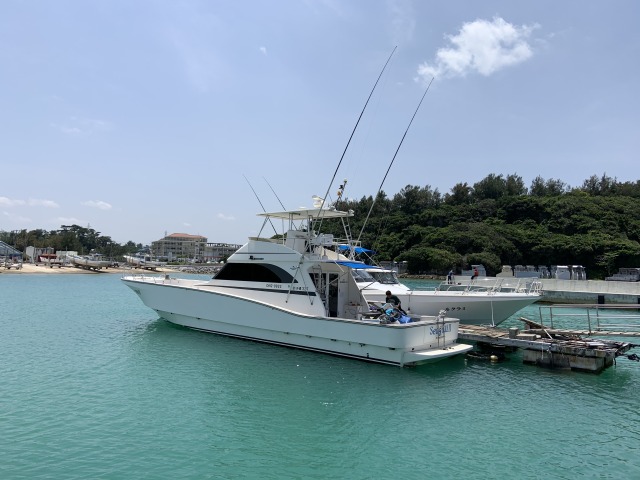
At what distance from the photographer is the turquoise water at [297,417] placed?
7.28 meters

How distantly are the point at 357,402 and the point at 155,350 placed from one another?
803 cm

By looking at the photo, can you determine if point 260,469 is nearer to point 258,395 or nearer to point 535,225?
point 258,395

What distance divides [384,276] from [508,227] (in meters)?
62.8

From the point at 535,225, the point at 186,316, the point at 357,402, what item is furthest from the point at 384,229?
the point at 357,402

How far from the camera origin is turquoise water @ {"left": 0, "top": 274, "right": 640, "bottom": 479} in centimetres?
728

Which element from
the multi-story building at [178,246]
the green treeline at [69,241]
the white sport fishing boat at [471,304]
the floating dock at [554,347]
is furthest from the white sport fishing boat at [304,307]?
the multi-story building at [178,246]

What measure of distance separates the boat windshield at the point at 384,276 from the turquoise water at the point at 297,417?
22.3ft

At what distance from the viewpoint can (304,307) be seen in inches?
589

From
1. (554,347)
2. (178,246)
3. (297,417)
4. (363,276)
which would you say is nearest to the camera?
(297,417)

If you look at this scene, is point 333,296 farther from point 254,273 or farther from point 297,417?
point 297,417

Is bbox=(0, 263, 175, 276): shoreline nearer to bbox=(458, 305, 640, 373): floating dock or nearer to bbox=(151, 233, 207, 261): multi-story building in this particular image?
bbox=(458, 305, 640, 373): floating dock

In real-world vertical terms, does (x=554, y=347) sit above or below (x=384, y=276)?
below

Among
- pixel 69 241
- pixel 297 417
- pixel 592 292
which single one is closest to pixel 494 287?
pixel 297 417

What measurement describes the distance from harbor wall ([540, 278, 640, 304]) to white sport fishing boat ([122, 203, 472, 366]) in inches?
918
